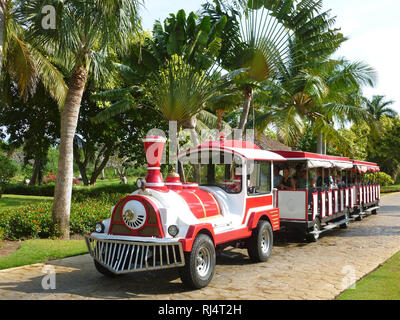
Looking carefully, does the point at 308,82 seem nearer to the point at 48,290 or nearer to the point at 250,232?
the point at 250,232

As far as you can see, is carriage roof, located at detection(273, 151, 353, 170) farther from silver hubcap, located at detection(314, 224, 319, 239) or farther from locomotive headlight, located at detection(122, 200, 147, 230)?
locomotive headlight, located at detection(122, 200, 147, 230)

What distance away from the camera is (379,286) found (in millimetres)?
6027

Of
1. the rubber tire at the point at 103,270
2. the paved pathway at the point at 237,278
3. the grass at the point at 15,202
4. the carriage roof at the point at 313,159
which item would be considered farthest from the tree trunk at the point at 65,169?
the carriage roof at the point at 313,159

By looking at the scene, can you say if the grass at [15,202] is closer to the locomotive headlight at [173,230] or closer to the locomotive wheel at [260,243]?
the locomotive wheel at [260,243]

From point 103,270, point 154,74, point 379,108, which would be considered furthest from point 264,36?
point 379,108

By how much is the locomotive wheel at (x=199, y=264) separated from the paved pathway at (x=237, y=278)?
150mm

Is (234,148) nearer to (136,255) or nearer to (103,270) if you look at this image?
(136,255)

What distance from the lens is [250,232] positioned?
25.1ft

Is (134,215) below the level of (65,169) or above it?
below

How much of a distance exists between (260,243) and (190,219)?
2.28 meters

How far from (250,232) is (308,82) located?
1114cm

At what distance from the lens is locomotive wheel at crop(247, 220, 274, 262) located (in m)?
7.76

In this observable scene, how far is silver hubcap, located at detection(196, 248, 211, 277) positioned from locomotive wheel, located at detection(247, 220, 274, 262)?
5.79ft
